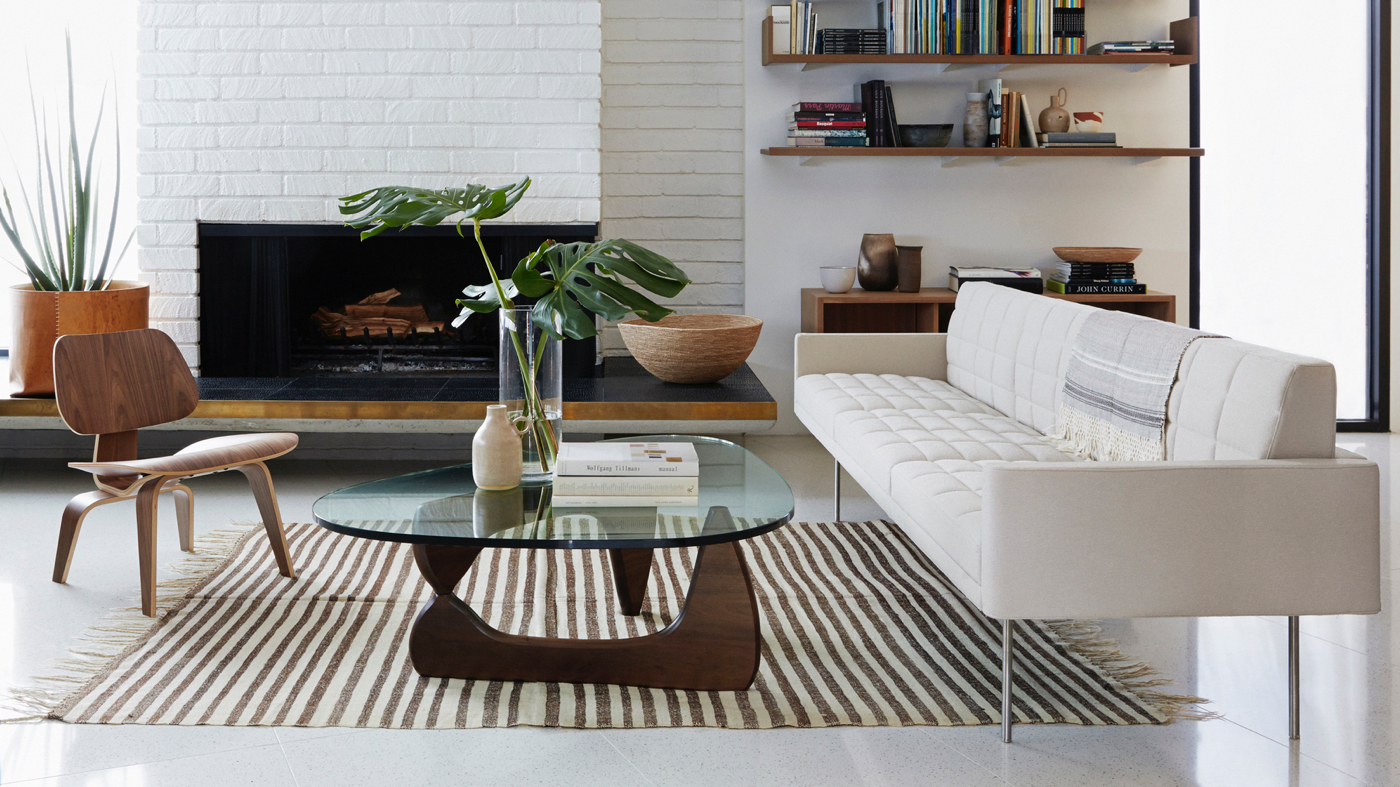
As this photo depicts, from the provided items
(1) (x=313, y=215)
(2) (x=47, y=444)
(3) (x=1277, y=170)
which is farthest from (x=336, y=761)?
(3) (x=1277, y=170)

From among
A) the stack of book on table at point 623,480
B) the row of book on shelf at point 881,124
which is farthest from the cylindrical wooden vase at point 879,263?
the stack of book on table at point 623,480

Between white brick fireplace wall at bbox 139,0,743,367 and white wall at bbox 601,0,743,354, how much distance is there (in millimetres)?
429

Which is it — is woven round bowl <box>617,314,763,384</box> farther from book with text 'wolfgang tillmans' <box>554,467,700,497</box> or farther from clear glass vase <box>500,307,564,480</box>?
book with text 'wolfgang tillmans' <box>554,467,700,497</box>

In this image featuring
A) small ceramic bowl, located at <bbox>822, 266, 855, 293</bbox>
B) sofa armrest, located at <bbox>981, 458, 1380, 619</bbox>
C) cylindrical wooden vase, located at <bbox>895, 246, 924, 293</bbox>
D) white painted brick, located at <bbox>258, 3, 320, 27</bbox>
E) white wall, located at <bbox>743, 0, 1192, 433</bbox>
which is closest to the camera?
sofa armrest, located at <bbox>981, 458, 1380, 619</bbox>

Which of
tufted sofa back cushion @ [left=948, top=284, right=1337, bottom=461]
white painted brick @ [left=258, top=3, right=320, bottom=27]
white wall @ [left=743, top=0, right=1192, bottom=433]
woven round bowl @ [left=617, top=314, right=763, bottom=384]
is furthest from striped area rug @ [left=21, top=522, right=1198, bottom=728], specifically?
white painted brick @ [left=258, top=3, right=320, bottom=27]

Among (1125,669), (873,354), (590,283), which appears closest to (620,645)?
(590,283)

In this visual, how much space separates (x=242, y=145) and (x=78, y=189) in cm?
80

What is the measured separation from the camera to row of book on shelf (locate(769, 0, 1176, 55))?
4836mm

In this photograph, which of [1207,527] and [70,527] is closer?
[1207,527]

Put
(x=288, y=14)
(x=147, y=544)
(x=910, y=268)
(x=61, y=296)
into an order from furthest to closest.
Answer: (x=910, y=268) < (x=288, y=14) < (x=61, y=296) < (x=147, y=544)

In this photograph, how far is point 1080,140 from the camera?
4.94 m

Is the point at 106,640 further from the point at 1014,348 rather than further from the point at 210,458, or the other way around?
the point at 1014,348

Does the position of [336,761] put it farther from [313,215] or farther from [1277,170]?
[1277,170]

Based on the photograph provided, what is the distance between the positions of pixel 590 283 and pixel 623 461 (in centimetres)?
41
